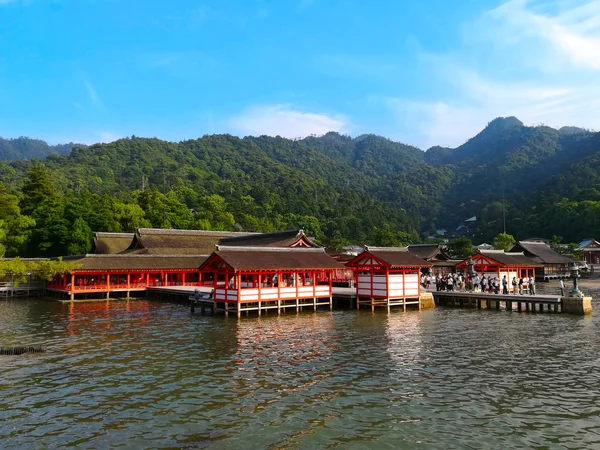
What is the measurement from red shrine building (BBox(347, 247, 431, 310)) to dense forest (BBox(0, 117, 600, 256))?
134ft

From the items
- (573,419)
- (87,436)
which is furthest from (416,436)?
(87,436)

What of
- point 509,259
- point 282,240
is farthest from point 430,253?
point 282,240

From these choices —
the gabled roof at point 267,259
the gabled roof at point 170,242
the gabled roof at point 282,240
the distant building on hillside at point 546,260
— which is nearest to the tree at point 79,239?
the gabled roof at point 170,242

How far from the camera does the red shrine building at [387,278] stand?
37219mm

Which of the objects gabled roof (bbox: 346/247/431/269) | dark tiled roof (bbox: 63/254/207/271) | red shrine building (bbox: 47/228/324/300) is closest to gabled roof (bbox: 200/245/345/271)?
gabled roof (bbox: 346/247/431/269)

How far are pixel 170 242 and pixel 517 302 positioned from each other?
1483 inches

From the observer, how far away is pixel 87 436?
41.7 ft

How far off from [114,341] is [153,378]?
26.8 ft

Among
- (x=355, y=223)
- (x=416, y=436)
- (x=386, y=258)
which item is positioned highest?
(x=355, y=223)

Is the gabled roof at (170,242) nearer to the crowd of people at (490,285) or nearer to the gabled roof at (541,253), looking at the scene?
the crowd of people at (490,285)

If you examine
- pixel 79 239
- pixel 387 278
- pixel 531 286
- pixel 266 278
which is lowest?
pixel 531 286

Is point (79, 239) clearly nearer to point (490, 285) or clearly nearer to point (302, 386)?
point (490, 285)

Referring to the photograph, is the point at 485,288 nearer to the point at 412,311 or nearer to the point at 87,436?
the point at 412,311

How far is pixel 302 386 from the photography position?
17.0 m
